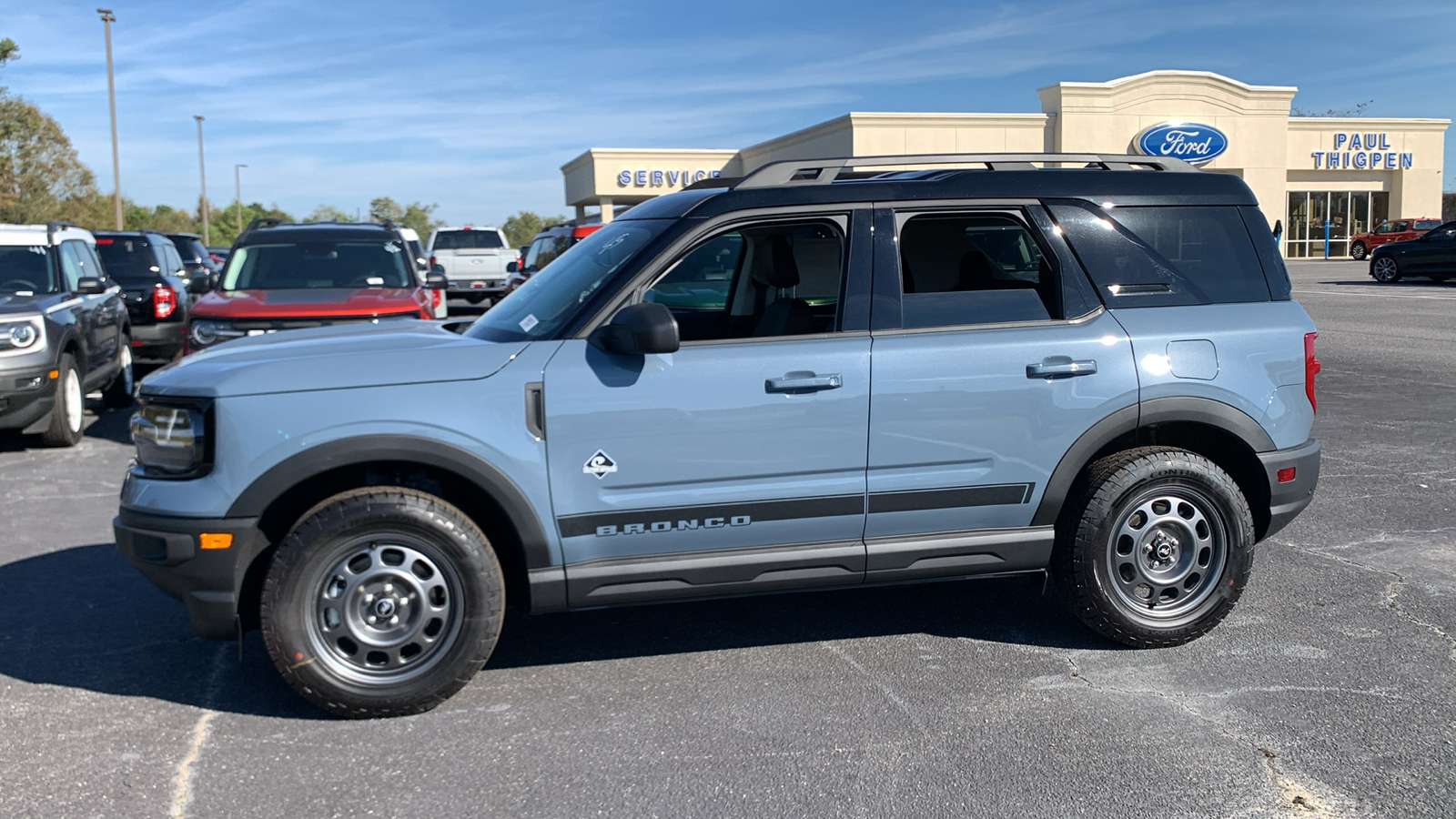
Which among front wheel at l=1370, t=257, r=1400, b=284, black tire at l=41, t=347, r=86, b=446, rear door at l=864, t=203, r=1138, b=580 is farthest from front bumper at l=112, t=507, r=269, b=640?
front wheel at l=1370, t=257, r=1400, b=284

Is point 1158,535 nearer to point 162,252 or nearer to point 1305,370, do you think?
point 1305,370

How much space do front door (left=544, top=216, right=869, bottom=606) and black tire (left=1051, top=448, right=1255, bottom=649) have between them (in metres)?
0.94

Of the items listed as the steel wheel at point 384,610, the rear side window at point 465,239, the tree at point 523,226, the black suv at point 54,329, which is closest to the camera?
the steel wheel at point 384,610

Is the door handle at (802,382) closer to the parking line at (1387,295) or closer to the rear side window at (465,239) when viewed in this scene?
the parking line at (1387,295)

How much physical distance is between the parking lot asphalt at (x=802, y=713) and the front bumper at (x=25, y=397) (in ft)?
11.4

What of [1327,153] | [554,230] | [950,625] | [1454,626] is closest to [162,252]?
[554,230]

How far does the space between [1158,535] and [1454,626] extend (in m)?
1.35

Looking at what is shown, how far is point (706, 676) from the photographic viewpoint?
179 inches

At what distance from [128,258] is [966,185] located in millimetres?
13387

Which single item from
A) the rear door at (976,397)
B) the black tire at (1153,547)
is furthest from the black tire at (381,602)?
the black tire at (1153,547)

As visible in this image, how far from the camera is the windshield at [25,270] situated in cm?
1012

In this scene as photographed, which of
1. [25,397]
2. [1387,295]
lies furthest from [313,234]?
[1387,295]

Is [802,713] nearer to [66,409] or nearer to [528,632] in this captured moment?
[528,632]

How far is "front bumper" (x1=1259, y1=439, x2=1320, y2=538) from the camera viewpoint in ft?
15.8
